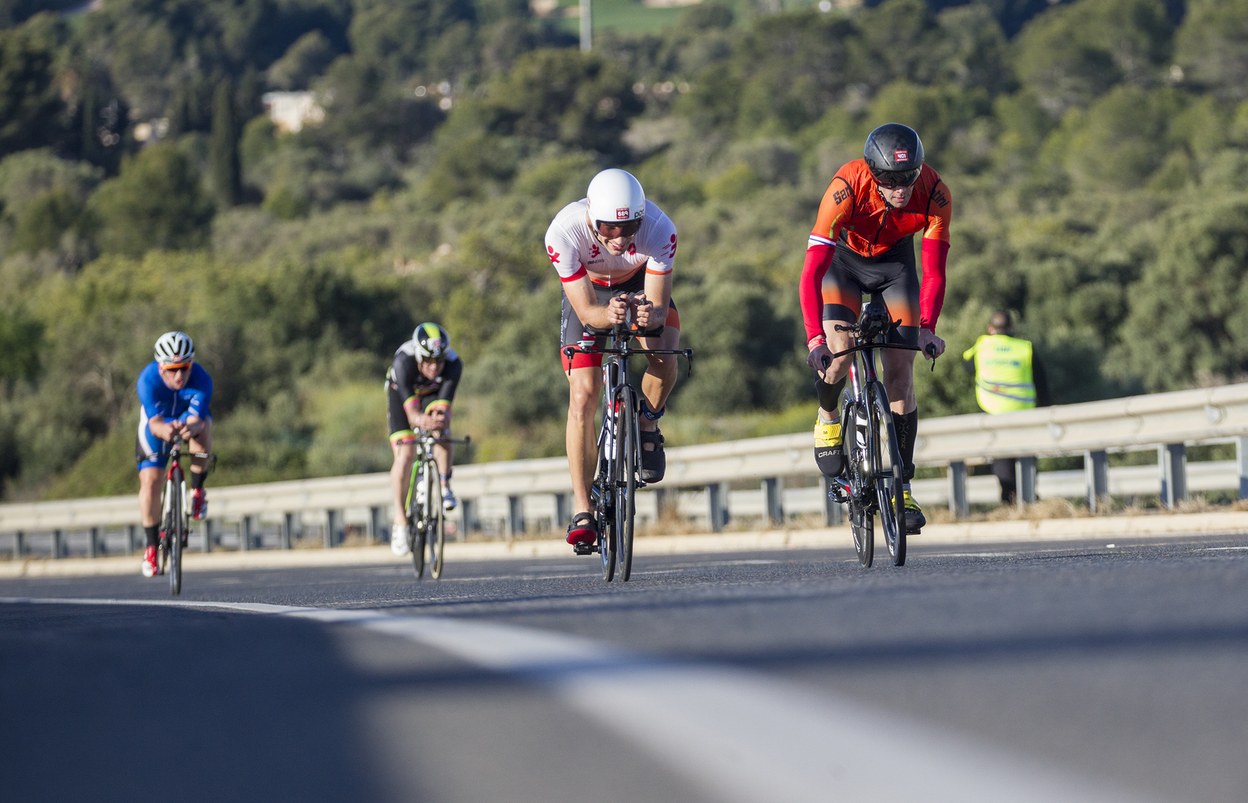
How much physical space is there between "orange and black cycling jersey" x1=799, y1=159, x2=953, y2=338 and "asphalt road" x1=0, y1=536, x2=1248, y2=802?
2.86 meters

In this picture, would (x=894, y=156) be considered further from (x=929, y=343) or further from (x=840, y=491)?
(x=840, y=491)

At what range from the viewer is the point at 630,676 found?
3.57m

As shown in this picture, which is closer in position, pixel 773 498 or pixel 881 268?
pixel 881 268

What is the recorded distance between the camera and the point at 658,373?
8820 mm

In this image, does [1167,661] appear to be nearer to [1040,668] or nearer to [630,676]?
[1040,668]

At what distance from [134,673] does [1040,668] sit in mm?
2230

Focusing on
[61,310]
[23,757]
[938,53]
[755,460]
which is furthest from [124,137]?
[23,757]

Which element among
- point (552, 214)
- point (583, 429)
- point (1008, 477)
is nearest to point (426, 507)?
point (583, 429)


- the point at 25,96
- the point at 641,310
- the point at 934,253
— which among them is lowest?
the point at 641,310

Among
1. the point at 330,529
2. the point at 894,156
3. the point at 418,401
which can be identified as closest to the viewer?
the point at 894,156

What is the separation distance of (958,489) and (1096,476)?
1407 millimetres

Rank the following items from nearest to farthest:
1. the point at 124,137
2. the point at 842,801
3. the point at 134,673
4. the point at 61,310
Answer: the point at 842,801 < the point at 134,673 < the point at 61,310 < the point at 124,137

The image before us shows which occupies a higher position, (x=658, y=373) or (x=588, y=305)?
(x=588, y=305)

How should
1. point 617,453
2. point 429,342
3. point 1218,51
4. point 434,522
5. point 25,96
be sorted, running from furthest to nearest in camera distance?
point 25,96 → point 1218,51 → point 429,342 → point 434,522 → point 617,453
